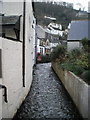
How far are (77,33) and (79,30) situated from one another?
1.76ft

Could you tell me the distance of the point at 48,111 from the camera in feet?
27.8

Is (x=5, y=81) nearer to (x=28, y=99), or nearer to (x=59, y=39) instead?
(x=28, y=99)

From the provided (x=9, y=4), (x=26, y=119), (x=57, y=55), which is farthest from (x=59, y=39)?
(x=26, y=119)

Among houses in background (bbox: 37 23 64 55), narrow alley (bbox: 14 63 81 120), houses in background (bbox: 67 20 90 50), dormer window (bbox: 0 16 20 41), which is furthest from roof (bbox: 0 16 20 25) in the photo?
houses in background (bbox: 37 23 64 55)

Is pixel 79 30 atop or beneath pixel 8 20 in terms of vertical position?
beneath

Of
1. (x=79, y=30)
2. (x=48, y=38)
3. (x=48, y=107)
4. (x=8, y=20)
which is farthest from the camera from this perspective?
(x=48, y=38)

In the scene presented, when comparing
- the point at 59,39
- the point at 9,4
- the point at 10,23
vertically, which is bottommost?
the point at 59,39

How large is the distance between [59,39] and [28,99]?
47.3m

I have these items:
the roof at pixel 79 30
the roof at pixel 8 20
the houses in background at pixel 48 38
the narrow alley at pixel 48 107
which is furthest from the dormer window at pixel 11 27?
the houses in background at pixel 48 38

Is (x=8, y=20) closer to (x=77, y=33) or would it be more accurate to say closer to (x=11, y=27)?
(x=11, y=27)

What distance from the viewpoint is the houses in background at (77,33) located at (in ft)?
83.3

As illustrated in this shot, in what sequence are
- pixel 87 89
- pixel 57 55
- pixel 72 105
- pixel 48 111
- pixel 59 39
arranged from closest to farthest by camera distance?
pixel 87 89 < pixel 48 111 < pixel 72 105 < pixel 57 55 < pixel 59 39

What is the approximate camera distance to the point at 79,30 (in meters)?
26.4

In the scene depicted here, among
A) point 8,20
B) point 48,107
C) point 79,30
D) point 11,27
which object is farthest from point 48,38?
point 48,107
